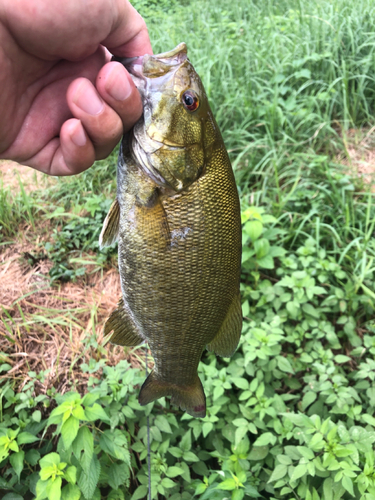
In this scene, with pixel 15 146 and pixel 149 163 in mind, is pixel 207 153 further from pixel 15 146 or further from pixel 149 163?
pixel 15 146

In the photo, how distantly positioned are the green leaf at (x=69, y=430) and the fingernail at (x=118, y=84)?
1408 mm

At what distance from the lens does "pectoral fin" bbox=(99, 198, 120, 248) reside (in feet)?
4.22

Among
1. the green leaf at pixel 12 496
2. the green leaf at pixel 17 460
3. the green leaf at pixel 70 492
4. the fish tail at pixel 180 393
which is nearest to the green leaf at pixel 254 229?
the fish tail at pixel 180 393

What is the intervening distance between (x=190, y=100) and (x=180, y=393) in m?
1.23

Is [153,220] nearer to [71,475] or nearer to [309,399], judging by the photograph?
[71,475]

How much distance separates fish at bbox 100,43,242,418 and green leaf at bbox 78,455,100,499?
0.84m

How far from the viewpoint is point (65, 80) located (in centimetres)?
141

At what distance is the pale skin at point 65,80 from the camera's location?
112 cm

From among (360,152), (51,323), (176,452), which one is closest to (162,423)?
(176,452)

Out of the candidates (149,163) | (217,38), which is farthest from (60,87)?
(217,38)

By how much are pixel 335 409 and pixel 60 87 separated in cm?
227

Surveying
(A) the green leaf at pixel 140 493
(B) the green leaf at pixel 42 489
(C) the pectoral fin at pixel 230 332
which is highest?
(C) the pectoral fin at pixel 230 332

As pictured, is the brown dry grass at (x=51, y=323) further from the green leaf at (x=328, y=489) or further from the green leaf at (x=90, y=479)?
the green leaf at (x=328, y=489)

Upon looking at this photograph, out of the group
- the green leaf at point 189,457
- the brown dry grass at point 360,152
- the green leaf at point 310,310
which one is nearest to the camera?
the green leaf at point 189,457
